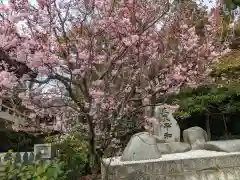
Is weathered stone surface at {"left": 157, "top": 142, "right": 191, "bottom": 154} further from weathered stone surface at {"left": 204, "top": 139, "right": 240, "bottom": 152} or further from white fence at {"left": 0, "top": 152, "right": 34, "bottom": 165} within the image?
white fence at {"left": 0, "top": 152, "right": 34, "bottom": 165}

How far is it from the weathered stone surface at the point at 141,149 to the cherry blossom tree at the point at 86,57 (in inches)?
Result: 37.7

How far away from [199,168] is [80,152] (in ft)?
10.2

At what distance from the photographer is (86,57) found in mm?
3162

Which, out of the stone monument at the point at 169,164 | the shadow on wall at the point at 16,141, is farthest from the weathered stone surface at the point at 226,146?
the shadow on wall at the point at 16,141

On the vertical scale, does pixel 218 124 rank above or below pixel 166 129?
above

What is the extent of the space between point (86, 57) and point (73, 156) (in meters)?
3.58

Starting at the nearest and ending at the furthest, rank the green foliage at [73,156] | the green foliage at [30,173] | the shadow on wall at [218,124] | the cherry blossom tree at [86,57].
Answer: the cherry blossom tree at [86,57], the green foliage at [30,173], the green foliage at [73,156], the shadow on wall at [218,124]

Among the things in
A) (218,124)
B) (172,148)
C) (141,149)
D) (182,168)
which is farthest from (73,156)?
(218,124)

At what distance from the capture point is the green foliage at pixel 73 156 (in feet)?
17.9

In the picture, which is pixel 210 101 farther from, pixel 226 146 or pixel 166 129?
pixel 226 146

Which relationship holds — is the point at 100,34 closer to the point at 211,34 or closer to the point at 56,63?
the point at 56,63

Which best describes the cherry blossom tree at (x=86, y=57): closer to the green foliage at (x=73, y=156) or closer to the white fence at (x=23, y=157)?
the white fence at (x=23, y=157)

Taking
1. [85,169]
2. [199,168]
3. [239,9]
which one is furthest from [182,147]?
[239,9]

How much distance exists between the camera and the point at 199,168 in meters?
4.67
